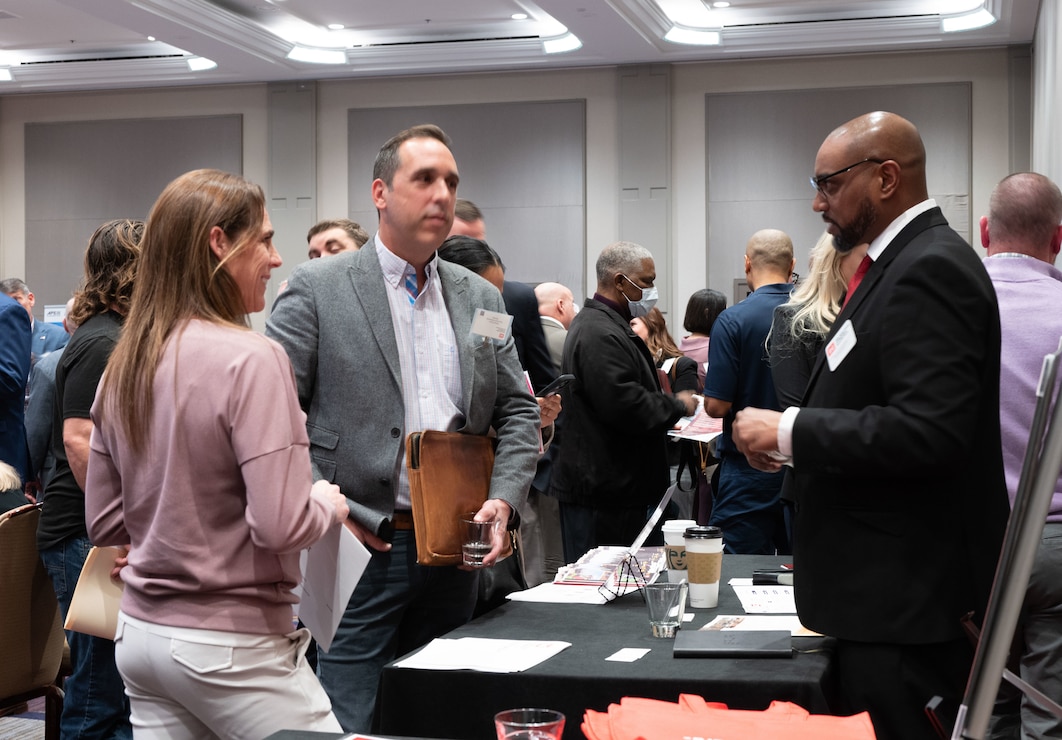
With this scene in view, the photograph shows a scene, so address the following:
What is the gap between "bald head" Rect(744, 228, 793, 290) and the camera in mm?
4094

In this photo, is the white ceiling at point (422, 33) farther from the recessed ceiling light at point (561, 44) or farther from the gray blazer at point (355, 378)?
the gray blazer at point (355, 378)

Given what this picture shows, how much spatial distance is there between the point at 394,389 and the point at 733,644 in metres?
0.81

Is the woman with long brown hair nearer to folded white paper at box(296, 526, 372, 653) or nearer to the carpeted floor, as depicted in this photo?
folded white paper at box(296, 526, 372, 653)

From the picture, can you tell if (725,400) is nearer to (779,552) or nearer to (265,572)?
(779,552)

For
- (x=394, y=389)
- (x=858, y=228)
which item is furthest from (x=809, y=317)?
(x=394, y=389)

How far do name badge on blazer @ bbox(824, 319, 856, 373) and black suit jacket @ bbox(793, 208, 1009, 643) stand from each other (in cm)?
1

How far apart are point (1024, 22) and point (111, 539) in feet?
27.3

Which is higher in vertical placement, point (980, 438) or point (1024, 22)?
point (1024, 22)

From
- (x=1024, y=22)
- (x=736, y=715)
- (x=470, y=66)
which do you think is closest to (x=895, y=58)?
(x=1024, y=22)

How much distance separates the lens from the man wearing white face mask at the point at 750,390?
153 inches

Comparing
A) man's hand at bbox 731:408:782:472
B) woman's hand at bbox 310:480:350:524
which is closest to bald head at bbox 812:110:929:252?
man's hand at bbox 731:408:782:472

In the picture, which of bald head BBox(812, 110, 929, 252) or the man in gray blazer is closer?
bald head BBox(812, 110, 929, 252)

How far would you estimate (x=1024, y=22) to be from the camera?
826cm

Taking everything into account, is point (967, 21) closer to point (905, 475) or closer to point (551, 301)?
point (551, 301)
